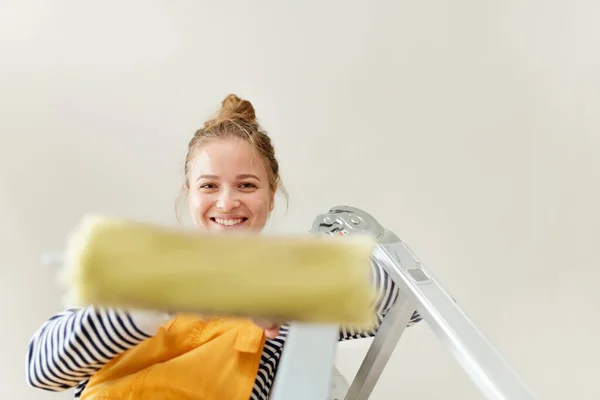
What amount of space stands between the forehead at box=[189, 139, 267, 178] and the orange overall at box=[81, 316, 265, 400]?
0.17m

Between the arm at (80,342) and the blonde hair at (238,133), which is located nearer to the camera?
the arm at (80,342)

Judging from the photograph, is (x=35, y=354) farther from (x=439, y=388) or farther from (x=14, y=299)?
(x=439, y=388)

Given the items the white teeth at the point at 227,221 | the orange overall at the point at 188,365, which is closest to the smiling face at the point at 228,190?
the white teeth at the point at 227,221

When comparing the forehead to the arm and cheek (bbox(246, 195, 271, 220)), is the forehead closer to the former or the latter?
cheek (bbox(246, 195, 271, 220))

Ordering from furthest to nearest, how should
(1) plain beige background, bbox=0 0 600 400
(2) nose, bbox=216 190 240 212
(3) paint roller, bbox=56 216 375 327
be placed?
1. (1) plain beige background, bbox=0 0 600 400
2. (2) nose, bbox=216 190 240 212
3. (3) paint roller, bbox=56 216 375 327

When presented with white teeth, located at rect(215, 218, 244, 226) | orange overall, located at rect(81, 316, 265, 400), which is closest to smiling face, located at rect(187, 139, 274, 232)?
white teeth, located at rect(215, 218, 244, 226)

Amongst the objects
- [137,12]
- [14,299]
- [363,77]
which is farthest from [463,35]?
[14,299]

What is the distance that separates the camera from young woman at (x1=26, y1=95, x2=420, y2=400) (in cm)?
49

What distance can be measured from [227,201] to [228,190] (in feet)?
0.05

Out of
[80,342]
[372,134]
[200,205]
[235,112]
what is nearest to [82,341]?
[80,342]

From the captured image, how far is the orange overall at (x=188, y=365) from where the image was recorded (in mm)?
538

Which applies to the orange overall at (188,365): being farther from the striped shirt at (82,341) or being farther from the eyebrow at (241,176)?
the eyebrow at (241,176)

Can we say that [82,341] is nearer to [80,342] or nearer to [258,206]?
[80,342]

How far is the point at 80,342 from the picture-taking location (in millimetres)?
491
